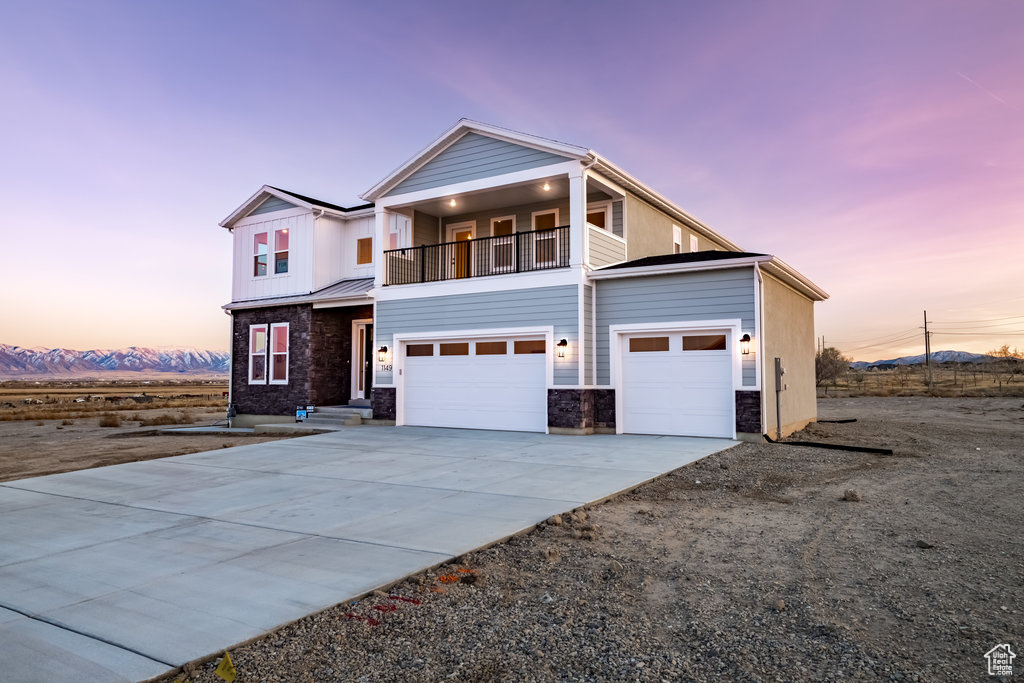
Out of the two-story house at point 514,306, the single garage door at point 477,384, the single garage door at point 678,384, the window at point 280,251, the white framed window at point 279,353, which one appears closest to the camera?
the single garage door at point 678,384

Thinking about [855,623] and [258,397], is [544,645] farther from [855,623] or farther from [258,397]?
[258,397]

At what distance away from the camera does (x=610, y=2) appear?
15.5 metres

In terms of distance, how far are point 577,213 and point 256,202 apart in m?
11.0

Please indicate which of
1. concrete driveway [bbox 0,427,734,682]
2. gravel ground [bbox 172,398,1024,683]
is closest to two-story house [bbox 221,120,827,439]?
concrete driveway [bbox 0,427,734,682]

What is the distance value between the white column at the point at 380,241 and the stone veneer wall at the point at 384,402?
281 centimetres

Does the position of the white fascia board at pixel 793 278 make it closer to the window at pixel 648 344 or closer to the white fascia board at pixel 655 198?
the window at pixel 648 344

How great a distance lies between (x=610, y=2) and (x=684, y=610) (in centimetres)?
1588

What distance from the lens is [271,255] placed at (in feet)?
60.7

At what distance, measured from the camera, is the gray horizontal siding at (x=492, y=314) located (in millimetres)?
13062

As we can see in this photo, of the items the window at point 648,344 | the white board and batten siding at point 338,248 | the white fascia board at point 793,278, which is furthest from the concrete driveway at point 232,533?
the white board and batten siding at point 338,248

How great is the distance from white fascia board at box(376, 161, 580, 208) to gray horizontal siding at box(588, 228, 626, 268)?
5.10 ft

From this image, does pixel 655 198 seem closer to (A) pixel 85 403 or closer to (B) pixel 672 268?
(B) pixel 672 268

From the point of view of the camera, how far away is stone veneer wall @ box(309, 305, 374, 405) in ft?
56.3

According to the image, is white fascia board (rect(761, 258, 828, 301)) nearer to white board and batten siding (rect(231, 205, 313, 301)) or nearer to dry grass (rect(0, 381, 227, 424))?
Result: white board and batten siding (rect(231, 205, 313, 301))
